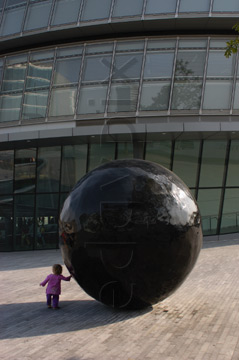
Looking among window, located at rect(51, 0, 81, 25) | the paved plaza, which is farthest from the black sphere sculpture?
window, located at rect(51, 0, 81, 25)

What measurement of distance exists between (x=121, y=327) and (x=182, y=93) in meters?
14.1

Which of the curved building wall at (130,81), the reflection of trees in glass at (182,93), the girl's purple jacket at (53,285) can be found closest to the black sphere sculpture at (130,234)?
the girl's purple jacket at (53,285)

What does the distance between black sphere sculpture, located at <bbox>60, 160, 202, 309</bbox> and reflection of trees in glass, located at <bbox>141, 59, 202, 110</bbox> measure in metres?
Result: 11.9

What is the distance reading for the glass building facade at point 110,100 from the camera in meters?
19.1

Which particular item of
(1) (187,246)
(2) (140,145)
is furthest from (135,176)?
(2) (140,145)

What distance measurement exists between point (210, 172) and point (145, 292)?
47.5 ft

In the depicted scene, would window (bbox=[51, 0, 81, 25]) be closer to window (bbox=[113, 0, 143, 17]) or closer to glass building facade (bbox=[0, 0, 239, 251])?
glass building facade (bbox=[0, 0, 239, 251])

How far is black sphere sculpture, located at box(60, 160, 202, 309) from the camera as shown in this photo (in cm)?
704

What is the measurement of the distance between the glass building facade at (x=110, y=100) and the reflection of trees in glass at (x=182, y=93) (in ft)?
0.15

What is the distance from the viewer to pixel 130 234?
7.00 m

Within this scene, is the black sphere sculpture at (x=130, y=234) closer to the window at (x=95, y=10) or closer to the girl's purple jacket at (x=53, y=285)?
the girl's purple jacket at (x=53, y=285)

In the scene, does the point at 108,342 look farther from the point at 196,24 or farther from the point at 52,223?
the point at 196,24

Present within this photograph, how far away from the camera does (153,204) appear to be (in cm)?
718

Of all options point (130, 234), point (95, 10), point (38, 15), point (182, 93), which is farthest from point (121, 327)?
point (38, 15)
